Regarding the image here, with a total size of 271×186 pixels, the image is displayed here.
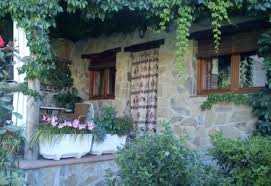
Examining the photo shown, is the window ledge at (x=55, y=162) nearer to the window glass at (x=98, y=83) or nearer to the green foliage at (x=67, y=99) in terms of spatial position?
the green foliage at (x=67, y=99)

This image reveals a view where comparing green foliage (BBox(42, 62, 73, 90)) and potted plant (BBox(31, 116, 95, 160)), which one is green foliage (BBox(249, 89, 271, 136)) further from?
green foliage (BBox(42, 62, 73, 90))

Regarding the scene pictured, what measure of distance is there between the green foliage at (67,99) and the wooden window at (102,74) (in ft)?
1.15

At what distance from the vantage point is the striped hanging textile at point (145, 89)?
700cm

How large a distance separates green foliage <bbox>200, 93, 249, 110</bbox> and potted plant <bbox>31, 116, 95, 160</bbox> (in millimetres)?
1853

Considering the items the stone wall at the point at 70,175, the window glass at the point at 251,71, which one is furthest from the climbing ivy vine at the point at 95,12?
the stone wall at the point at 70,175

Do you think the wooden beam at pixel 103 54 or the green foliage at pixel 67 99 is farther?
the green foliage at pixel 67 99

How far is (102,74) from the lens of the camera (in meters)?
8.41

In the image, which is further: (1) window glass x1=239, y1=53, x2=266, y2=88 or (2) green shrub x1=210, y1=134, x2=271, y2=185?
(1) window glass x1=239, y1=53, x2=266, y2=88

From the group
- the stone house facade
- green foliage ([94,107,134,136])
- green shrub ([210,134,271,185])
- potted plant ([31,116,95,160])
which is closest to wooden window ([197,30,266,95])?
the stone house facade

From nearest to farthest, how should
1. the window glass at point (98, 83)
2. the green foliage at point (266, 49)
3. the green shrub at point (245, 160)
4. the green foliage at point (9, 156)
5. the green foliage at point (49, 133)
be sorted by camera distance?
the green foliage at point (9, 156)
the green shrub at point (245, 160)
the green foliage at point (49, 133)
the green foliage at point (266, 49)
the window glass at point (98, 83)

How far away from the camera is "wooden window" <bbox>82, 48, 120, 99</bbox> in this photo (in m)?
8.04

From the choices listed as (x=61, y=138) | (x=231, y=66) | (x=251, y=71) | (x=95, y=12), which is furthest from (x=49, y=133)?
(x=251, y=71)

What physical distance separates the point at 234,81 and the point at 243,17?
3.05 feet

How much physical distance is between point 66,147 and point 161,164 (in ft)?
5.27
